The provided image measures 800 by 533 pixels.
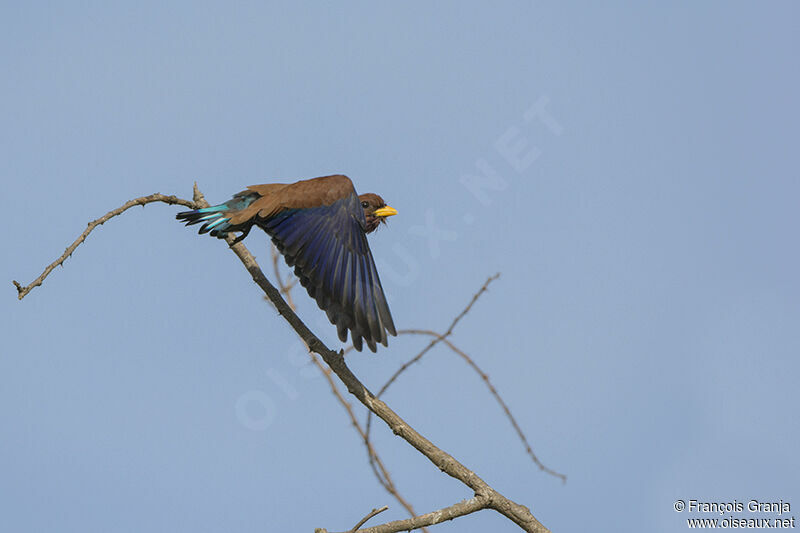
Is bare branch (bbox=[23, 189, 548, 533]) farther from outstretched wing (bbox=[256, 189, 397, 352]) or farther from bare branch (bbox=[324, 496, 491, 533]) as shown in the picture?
outstretched wing (bbox=[256, 189, 397, 352])

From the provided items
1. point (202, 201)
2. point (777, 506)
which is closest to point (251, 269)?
point (202, 201)

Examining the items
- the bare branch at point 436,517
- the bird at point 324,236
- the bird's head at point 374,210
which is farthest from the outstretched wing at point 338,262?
the bare branch at point 436,517

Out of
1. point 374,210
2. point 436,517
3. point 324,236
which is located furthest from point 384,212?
point 436,517

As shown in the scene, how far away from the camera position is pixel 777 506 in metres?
4.71

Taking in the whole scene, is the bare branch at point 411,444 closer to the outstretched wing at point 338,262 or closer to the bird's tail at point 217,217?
the outstretched wing at point 338,262

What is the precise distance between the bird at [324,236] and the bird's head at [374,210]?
0.93 metres

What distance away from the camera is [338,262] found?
5395 mm

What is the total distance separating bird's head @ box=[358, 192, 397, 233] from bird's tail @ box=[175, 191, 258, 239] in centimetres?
142

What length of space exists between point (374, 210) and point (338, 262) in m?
1.75

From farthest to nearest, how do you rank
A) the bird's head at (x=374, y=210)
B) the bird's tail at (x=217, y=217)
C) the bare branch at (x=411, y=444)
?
the bird's head at (x=374, y=210) → the bird's tail at (x=217, y=217) → the bare branch at (x=411, y=444)

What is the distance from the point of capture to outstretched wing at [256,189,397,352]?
4.99 meters

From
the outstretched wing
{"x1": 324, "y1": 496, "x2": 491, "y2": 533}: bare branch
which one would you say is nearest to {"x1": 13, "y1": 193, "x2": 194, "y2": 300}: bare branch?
the outstretched wing

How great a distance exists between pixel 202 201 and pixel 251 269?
34.5 inches

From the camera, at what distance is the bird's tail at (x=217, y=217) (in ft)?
17.7
